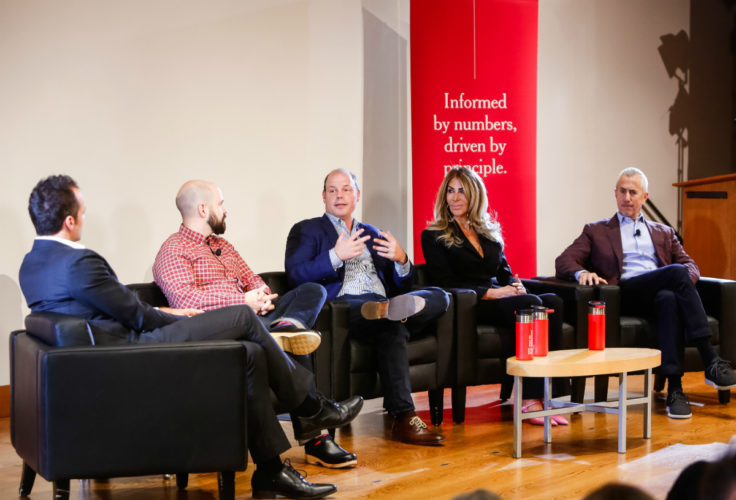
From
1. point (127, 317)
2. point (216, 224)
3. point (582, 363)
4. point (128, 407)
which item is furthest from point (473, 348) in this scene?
point (128, 407)

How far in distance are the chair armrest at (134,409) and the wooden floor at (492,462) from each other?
48 cm

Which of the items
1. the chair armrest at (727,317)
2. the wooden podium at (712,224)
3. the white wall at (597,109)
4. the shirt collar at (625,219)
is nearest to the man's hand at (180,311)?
the shirt collar at (625,219)

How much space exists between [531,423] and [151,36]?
2.91m

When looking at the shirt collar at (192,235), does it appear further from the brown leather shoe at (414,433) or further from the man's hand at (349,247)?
the brown leather shoe at (414,433)

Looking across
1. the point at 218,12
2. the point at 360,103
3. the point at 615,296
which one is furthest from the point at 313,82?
the point at 615,296

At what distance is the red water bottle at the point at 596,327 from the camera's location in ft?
13.1

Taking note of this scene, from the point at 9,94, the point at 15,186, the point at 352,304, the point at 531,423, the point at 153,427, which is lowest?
the point at 531,423

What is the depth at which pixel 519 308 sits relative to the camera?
4250 mm

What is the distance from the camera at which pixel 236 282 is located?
3896 mm

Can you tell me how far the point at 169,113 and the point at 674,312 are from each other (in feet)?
9.61

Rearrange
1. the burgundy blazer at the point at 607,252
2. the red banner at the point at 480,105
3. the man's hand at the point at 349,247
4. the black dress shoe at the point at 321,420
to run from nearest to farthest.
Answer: the black dress shoe at the point at 321,420 < the man's hand at the point at 349,247 < the burgundy blazer at the point at 607,252 < the red banner at the point at 480,105

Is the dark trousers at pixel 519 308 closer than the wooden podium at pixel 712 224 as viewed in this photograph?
Yes

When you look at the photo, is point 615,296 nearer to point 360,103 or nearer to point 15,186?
point 360,103

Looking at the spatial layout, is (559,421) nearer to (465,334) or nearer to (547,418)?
(547,418)
